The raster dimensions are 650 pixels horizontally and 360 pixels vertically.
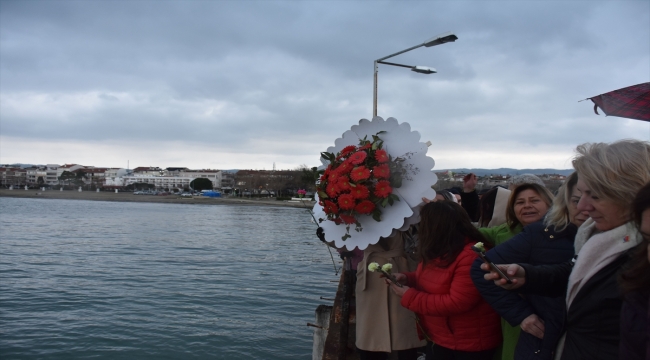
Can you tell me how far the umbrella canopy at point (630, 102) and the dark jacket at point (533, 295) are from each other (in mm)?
2748

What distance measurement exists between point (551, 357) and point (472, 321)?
2.65 feet

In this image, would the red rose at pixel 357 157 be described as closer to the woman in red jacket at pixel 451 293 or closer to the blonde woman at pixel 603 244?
the woman in red jacket at pixel 451 293

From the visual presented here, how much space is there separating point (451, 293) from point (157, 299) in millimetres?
12259

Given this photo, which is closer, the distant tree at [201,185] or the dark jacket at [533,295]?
the dark jacket at [533,295]

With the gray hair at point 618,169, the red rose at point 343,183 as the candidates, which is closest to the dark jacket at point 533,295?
the gray hair at point 618,169

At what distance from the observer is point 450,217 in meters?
3.22

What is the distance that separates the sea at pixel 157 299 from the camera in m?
10.2

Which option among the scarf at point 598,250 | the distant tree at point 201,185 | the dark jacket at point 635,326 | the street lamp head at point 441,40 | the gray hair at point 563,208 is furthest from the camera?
the distant tree at point 201,185

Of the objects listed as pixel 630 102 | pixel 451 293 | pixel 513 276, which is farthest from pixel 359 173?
pixel 630 102

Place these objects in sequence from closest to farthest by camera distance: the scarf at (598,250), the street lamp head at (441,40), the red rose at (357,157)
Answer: the scarf at (598,250) < the red rose at (357,157) < the street lamp head at (441,40)

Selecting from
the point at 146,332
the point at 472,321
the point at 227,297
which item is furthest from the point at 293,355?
the point at 472,321

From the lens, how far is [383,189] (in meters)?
3.96

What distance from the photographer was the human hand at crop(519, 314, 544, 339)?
245 cm

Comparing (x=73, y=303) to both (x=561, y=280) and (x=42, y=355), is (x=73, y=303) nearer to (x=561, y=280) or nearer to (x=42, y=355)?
(x=42, y=355)
